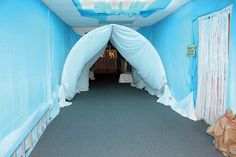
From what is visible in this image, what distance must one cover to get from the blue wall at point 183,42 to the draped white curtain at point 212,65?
0.52 feet

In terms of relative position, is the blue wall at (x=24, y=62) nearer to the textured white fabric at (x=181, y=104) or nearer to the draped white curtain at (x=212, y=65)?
the textured white fabric at (x=181, y=104)

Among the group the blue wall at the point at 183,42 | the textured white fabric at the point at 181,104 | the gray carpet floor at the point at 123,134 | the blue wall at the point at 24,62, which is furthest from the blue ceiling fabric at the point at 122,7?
the gray carpet floor at the point at 123,134

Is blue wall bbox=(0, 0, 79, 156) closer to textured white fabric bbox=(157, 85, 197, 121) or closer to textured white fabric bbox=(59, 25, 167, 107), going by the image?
textured white fabric bbox=(59, 25, 167, 107)

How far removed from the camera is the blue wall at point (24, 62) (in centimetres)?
262

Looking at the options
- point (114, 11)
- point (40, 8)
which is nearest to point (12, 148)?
point (40, 8)

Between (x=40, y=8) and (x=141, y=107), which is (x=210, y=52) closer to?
(x=141, y=107)

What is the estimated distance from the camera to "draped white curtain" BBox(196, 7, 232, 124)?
339 centimetres

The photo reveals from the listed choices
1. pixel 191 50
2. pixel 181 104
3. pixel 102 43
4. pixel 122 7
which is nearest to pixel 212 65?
pixel 191 50

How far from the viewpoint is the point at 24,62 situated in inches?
129

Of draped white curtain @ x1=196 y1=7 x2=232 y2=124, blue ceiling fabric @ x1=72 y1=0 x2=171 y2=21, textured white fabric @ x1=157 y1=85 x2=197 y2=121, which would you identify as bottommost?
textured white fabric @ x1=157 y1=85 x2=197 y2=121

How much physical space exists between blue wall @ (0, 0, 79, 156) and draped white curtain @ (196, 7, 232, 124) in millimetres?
2645

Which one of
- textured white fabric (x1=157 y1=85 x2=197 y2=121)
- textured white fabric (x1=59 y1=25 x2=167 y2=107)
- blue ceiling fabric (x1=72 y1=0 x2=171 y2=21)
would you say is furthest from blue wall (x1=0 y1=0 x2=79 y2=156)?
textured white fabric (x1=157 y1=85 x2=197 y2=121)

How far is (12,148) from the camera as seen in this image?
2469mm

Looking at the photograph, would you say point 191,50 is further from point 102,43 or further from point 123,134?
point 102,43
